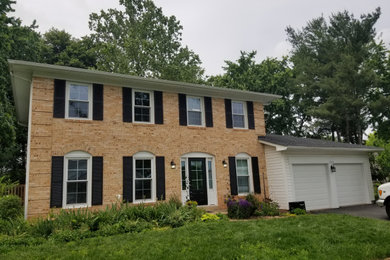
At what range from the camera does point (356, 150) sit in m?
14.6

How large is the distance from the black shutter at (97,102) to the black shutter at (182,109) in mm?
3441

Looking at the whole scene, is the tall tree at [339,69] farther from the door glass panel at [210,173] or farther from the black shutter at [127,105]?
the black shutter at [127,105]

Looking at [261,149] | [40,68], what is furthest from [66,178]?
[261,149]

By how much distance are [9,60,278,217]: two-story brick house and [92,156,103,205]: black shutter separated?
35 mm

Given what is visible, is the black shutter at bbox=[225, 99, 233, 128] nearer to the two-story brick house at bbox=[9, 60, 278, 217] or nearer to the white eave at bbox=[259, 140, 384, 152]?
the two-story brick house at bbox=[9, 60, 278, 217]

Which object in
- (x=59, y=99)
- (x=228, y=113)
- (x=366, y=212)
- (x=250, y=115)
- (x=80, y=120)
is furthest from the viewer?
(x=250, y=115)

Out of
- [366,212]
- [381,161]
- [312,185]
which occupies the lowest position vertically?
[366,212]

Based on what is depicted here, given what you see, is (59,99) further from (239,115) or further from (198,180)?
(239,115)

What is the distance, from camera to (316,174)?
45.3 ft

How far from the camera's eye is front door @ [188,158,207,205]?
12172 millimetres

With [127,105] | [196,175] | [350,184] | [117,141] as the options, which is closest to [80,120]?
[117,141]

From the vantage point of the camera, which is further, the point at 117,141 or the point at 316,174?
the point at 316,174

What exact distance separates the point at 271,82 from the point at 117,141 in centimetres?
1785

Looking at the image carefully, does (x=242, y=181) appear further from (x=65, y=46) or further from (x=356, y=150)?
(x=65, y=46)
